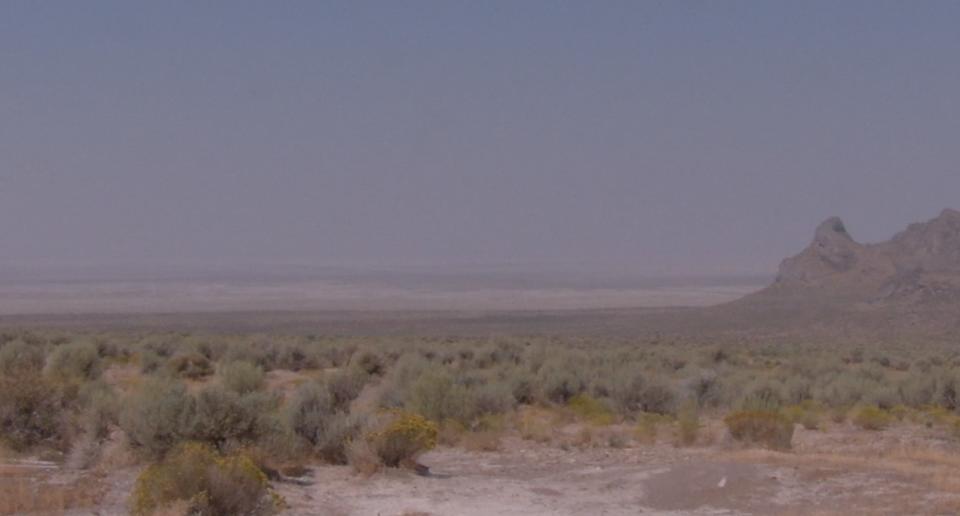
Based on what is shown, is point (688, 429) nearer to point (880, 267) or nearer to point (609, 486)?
point (609, 486)

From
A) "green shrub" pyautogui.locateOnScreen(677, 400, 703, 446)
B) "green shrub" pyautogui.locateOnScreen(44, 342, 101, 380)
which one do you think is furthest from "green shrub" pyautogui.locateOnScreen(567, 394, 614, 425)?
"green shrub" pyautogui.locateOnScreen(44, 342, 101, 380)

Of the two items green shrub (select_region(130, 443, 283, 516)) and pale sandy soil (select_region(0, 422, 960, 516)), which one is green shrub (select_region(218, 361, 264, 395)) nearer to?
pale sandy soil (select_region(0, 422, 960, 516))

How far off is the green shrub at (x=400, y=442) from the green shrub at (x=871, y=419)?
12.4 metres

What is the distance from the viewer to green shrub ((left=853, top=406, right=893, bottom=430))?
90.2ft

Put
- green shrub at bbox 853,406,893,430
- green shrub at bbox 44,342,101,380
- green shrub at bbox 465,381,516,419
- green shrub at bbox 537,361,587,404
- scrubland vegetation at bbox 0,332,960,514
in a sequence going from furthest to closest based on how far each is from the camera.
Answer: green shrub at bbox 537,361,587,404, green shrub at bbox 44,342,101,380, green shrub at bbox 853,406,893,430, green shrub at bbox 465,381,516,419, scrubland vegetation at bbox 0,332,960,514

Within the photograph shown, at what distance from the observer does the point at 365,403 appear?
99.6ft

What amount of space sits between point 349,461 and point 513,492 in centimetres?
316

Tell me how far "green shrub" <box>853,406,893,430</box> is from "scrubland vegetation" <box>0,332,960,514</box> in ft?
Result: 0.15

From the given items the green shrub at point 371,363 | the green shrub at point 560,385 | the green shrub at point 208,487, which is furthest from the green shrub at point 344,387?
the green shrub at point 208,487

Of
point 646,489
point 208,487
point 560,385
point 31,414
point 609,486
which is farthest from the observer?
point 560,385

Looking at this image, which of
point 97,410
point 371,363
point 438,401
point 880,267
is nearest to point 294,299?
point 880,267

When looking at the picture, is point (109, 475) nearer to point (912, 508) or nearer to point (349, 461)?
point (349, 461)

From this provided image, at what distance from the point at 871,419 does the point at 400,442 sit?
1314 centimetres

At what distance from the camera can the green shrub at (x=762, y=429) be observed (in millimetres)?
22766
